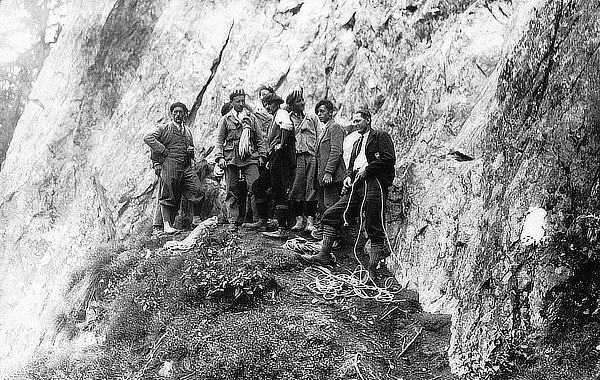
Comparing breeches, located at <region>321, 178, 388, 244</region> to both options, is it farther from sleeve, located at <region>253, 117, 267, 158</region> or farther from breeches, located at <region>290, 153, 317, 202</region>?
sleeve, located at <region>253, 117, 267, 158</region>

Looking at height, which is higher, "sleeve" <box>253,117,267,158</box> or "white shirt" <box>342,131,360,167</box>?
"white shirt" <box>342,131,360,167</box>

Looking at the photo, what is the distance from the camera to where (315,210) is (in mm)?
8414

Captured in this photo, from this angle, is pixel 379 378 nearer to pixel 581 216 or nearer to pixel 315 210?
pixel 581 216

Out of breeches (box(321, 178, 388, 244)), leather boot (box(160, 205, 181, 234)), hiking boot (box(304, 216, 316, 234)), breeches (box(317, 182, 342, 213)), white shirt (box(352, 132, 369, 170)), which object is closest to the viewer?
breeches (box(321, 178, 388, 244))

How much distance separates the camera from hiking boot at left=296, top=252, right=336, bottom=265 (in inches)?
279

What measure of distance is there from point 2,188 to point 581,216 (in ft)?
50.7

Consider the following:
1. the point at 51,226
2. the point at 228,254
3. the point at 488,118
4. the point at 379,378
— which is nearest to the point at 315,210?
the point at 228,254

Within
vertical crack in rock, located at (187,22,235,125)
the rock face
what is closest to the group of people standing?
the rock face

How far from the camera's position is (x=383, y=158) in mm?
6430

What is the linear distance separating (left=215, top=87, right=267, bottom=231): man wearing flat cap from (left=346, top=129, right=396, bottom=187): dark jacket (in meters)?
2.31

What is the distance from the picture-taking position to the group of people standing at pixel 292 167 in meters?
6.66

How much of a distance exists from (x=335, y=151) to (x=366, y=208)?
103 centimetres

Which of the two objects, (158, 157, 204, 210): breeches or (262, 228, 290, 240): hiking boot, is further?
(158, 157, 204, 210): breeches

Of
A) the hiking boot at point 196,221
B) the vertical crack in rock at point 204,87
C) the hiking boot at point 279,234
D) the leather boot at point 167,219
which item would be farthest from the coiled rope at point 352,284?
the vertical crack in rock at point 204,87
